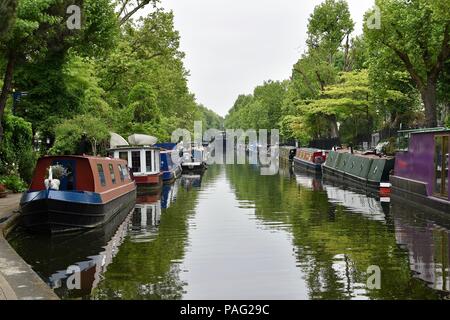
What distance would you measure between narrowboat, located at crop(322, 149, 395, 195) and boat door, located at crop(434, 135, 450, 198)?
7.60 meters

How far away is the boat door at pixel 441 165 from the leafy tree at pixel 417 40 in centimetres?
936

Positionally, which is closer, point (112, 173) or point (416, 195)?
point (112, 173)

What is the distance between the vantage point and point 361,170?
115ft

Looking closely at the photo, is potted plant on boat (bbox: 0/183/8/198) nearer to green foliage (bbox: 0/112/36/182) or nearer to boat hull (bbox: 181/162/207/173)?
green foliage (bbox: 0/112/36/182)

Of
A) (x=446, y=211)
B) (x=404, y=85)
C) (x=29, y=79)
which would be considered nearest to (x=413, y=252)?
(x=446, y=211)

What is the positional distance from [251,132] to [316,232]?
329ft

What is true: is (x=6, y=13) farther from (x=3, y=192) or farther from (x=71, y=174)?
(x=3, y=192)

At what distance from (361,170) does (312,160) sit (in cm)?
1720

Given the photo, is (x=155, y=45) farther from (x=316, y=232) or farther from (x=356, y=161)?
(x=316, y=232)

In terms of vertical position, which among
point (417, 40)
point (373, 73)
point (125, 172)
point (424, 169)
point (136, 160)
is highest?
point (417, 40)

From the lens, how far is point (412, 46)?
30.1 meters

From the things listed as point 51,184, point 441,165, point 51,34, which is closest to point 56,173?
point 51,184

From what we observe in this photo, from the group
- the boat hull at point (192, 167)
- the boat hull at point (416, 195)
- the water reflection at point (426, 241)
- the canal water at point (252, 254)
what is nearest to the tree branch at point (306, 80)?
the boat hull at point (192, 167)

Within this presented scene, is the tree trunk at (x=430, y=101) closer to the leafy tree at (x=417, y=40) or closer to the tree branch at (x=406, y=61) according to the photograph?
the leafy tree at (x=417, y=40)
